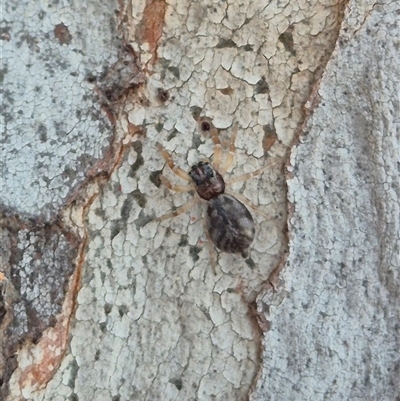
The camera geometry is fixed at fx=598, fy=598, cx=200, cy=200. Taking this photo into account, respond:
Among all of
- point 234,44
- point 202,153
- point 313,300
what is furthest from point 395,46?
point 313,300

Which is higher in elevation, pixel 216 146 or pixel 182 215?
pixel 216 146

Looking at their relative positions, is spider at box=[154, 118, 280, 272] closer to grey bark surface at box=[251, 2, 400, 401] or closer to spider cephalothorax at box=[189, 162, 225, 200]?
spider cephalothorax at box=[189, 162, 225, 200]

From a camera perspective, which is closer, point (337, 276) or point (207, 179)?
point (337, 276)

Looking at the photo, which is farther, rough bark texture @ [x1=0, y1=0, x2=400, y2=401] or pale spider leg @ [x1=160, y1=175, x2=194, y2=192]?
pale spider leg @ [x1=160, y1=175, x2=194, y2=192]

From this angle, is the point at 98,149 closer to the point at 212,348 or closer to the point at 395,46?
the point at 212,348

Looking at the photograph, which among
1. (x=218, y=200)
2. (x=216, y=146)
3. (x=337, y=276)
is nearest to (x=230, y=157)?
(x=216, y=146)

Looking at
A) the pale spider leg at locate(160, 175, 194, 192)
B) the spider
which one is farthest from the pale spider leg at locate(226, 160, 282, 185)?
the pale spider leg at locate(160, 175, 194, 192)

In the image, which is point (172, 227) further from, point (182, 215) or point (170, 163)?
point (170, 163)

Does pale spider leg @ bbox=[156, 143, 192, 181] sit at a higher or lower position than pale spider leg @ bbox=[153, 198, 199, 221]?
higher
